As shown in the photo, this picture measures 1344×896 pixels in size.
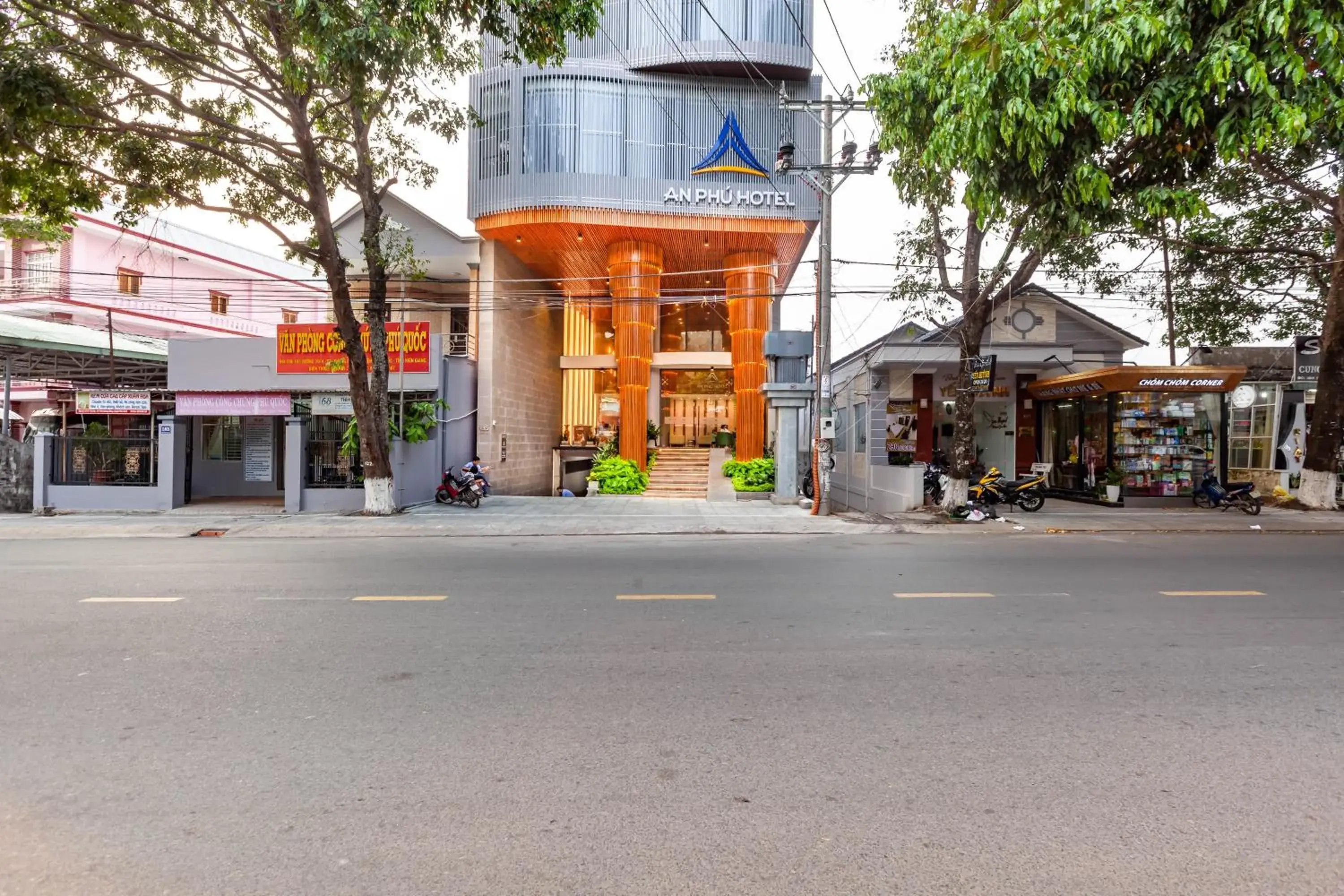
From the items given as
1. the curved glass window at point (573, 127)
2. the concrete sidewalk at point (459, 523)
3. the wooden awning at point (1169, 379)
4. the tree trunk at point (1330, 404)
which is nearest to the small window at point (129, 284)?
the concrete sidewalk at point (459, 523)

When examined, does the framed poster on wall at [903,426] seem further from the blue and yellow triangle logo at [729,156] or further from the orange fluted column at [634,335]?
the blue and yellow triangle logo at [729,156]

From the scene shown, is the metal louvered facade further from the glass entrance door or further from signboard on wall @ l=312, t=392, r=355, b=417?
the glass entrance door

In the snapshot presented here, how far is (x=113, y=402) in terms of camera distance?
1683cm

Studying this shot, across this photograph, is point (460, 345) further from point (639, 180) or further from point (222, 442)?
point (639, 180)

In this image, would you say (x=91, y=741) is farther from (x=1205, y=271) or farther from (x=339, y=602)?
(x=1205, y=271)

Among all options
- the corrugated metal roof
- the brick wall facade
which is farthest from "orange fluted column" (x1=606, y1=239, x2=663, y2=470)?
the corrugated metal roof

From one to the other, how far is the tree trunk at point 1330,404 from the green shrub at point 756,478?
1187 centimetres

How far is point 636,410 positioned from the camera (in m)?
23.6

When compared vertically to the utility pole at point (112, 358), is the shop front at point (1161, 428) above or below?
below

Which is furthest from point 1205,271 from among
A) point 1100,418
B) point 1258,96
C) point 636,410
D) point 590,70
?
point 590,70

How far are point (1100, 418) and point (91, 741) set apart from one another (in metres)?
20.0

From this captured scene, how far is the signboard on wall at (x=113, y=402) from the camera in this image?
16.8 meters

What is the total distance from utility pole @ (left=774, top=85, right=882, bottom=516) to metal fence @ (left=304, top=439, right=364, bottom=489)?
1039cm

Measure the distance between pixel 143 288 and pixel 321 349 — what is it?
17274 mm
